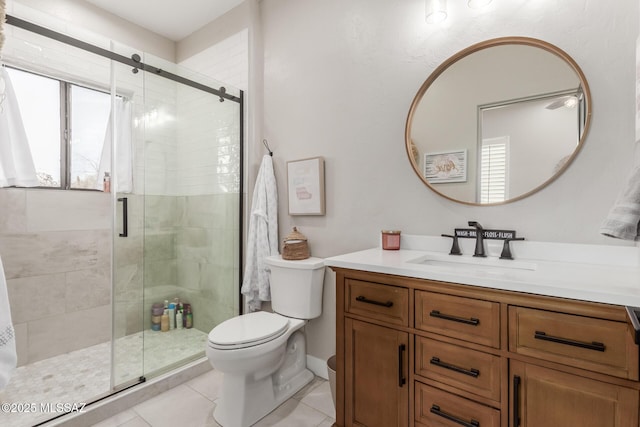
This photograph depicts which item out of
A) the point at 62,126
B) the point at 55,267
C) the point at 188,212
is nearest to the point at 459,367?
the point at 188,212

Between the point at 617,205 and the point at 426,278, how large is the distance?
0.62m

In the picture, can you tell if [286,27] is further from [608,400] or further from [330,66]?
[608,400]

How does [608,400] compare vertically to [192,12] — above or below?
below

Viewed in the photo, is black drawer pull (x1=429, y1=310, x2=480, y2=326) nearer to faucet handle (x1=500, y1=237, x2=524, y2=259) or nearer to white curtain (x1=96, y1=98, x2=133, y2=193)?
faucet handle (x1=500, y1=237, x2=524, y2=259)

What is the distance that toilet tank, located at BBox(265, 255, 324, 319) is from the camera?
2.04 meters

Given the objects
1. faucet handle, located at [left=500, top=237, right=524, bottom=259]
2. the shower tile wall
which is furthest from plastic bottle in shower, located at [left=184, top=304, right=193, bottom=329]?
faucet handle, located at [left=500, top=237, right=524, bottom=259]

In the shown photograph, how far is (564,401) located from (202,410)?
177cm

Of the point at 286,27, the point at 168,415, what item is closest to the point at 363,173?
the point at 286,27

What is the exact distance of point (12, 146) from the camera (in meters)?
2.11

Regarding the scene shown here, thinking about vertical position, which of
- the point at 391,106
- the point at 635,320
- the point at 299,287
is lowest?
the point at 299,287

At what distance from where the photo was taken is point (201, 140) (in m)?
2.58

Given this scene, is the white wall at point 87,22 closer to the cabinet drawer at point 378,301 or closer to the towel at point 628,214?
the cabinet drawer at point 378,301

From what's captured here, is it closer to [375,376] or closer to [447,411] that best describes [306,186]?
[375,376]

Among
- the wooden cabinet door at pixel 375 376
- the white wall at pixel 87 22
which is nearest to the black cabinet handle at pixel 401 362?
the wooden cabinet door at pixel 375 376
